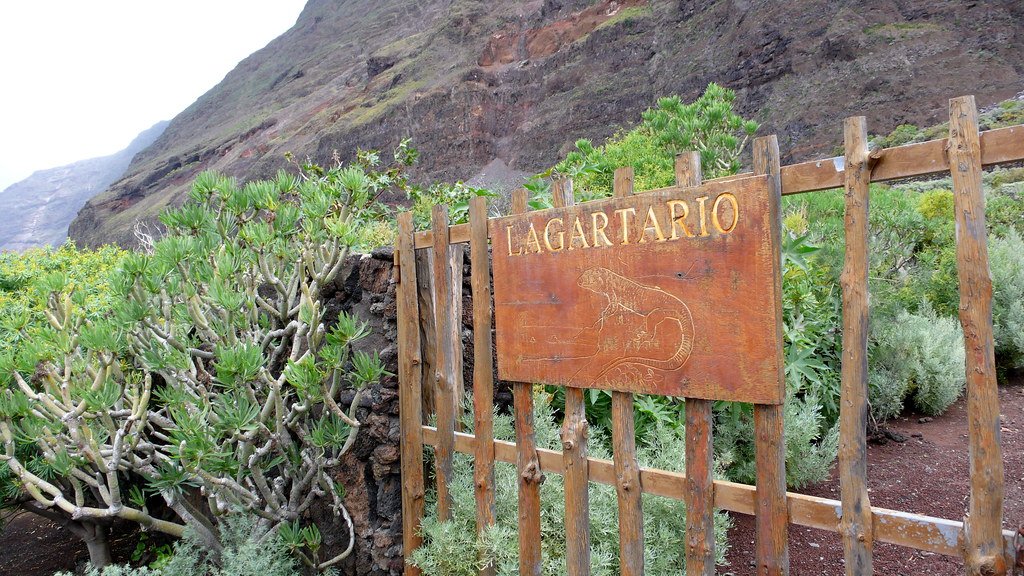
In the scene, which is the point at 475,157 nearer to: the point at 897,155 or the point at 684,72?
the point at 684,72

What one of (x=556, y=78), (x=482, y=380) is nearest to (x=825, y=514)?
(x=482, y=380)

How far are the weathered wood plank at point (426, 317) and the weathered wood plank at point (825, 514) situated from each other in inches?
47.3

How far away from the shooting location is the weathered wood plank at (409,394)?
10.3 ft

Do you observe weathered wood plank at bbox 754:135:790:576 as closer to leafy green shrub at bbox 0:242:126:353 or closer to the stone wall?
the stone wall

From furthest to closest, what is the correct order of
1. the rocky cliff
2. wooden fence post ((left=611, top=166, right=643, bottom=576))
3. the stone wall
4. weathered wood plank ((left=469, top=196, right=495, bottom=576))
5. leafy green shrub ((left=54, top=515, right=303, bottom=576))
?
the rocky cliff
the stone wall
leafy green shrub ((left=54, top=515, right=303, bottom=576))
weathered wood plank ((left=469, top=196, right=495, bottom=576))
wooden fence post ((left=611, top=166, right=643, bottom=576))

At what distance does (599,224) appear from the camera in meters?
2.25

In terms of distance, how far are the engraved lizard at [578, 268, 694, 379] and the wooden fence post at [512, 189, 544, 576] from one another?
17.2 inches

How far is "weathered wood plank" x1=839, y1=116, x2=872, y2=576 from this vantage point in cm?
168

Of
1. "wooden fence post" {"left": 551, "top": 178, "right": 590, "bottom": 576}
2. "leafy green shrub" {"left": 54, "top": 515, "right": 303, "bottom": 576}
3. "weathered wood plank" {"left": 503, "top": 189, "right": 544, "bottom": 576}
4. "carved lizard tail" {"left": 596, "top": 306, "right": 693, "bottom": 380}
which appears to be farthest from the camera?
"leafy green shrub" {"left": 54, "top": 515, "right": 303, "bottom": 576}

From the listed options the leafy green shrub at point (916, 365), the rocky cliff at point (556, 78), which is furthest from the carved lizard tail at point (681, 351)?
the rocky cliff at point (556, 78)

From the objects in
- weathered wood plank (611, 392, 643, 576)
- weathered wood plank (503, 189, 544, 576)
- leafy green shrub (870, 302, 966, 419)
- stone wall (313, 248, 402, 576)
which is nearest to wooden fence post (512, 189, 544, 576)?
weathered wood plank (503, 189, 544, 576)

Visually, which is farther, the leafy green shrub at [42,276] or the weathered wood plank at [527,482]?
the leafy green shrub at [42,276]

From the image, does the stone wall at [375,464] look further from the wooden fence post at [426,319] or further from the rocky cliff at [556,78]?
the rocky cliff at [556,78]

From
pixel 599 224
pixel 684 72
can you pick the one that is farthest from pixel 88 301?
pixel 684 72
